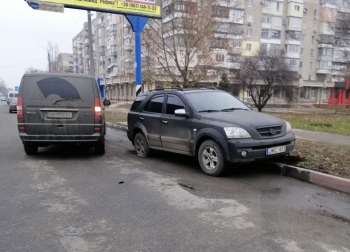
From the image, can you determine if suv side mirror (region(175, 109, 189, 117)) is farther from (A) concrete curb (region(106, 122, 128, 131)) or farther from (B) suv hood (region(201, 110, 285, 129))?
(A) concrete curb (region(106, 122, 128, 131))

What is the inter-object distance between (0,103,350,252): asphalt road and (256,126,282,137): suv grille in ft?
2.82

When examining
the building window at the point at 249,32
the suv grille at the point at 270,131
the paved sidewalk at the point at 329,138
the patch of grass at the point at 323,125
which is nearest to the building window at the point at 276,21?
the building window at the point at 249,32

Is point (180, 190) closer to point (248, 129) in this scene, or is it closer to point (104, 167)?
point (248, 129)

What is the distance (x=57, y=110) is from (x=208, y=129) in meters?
3.59

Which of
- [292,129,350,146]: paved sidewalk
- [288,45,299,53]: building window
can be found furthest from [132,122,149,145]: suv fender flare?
[288,45,299,53]: building window

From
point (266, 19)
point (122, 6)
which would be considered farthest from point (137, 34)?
point (266, 19)

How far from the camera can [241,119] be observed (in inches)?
234

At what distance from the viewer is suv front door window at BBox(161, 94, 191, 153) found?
6.51m

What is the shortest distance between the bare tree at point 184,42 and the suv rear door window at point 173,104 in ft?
37.1

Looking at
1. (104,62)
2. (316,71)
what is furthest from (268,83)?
(104,62)

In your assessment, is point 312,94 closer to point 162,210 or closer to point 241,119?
point 241,119

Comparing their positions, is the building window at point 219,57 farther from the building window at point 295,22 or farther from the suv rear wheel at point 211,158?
the building window at point 295,22

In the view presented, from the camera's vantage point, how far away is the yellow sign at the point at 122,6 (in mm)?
13384

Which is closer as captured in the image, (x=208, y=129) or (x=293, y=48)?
(x=208, y=129)
